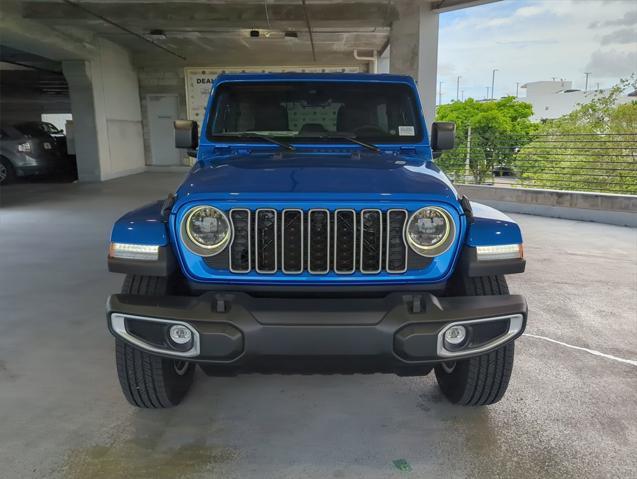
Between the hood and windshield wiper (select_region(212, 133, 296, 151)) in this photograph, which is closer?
the hood

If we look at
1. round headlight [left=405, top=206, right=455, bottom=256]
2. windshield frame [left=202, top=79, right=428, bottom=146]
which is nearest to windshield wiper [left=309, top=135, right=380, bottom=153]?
windshield frame [left=202, top=79, right=428, bottom=146]

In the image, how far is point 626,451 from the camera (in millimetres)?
2389

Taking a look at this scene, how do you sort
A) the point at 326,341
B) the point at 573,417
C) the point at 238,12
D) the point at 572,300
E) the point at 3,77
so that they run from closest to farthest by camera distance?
the point at 326,341, the point at 573,417, the point at 572,300, the point at 238,12, the point at 3,77

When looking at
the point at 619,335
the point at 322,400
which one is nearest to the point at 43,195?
the point at 322,400

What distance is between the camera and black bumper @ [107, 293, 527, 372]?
2.04 metres

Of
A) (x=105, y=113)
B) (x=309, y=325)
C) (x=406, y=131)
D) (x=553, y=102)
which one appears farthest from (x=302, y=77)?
(x=553, y=102)

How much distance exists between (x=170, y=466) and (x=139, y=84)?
17837mm

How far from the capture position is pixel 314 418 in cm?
266

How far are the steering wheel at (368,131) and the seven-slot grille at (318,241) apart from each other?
3.80ft

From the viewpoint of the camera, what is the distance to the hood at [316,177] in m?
2.21

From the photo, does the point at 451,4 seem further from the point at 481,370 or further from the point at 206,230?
the point at 206,230

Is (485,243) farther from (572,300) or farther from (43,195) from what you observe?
(43,195)

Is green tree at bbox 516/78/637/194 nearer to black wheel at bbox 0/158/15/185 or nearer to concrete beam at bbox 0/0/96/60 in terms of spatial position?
concrete beam at bbox 0/0/96/60

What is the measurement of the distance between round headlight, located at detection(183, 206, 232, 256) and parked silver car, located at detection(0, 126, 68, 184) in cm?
1202
